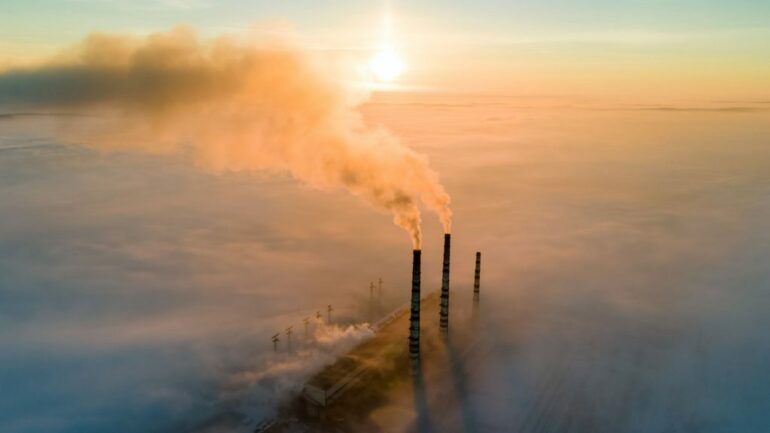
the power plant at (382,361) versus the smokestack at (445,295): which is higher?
the smokestack at (445,295)

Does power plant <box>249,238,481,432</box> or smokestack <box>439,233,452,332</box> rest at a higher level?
smokestack <box>439,233,452,332</box>

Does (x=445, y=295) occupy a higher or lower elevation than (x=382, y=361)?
higher

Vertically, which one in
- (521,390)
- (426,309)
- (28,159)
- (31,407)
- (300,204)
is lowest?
(31,407)

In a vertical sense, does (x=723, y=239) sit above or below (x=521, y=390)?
above

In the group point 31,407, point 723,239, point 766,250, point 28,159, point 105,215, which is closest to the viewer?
point 31,407

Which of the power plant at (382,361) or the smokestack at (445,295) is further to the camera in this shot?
the smokestack at (445,295)

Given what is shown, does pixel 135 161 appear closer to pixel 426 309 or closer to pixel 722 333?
pixel 426 309

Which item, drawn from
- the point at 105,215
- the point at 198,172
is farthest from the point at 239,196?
the point at 198,172

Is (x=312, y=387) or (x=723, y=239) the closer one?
(x=312, y=387)

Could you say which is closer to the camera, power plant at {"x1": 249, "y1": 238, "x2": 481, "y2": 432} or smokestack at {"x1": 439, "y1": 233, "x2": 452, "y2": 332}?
power plant at {"x1": 249, "y1": 238, "x2": 481, "y2": 432}

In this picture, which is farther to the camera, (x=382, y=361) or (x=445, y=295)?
(x=445, y=295)

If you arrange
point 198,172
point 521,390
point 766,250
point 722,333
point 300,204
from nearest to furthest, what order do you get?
point 521,390, point 722,333, point 766,250, point 300,204, point 198,172
